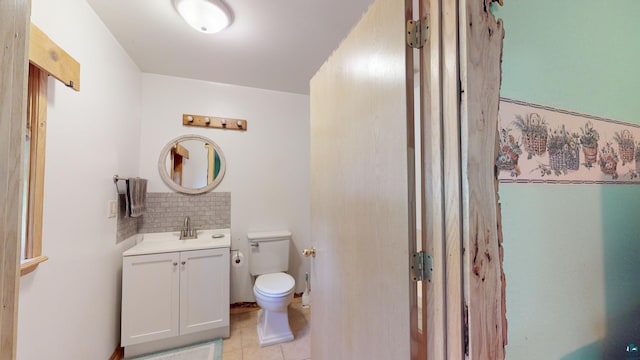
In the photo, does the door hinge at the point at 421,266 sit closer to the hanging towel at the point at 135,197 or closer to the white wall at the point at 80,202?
the white wall at the point at 80,202

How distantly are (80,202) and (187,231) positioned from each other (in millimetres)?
1006

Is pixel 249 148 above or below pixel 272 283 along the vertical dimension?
above

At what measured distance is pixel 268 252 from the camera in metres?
2.49

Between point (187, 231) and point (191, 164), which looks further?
point (191, 164)

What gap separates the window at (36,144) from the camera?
1.07m

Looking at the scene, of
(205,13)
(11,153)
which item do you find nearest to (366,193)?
(11,153)

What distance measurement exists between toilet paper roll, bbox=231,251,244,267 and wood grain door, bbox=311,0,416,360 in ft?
4.24

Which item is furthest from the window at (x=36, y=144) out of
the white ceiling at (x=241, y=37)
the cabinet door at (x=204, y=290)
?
the cabinet door at (x=204, y=290)

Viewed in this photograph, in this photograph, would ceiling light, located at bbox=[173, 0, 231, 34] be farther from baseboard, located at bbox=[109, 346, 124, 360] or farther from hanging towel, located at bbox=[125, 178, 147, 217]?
baseboard, located at bbox=[109, 346, 124, 360]

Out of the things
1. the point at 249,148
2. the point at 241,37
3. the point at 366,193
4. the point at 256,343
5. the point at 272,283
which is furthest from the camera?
the point at 249,148

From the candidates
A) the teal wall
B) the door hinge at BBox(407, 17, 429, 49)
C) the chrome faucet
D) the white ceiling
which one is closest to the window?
the white ceiling

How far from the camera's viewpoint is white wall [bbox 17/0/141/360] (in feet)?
3.82

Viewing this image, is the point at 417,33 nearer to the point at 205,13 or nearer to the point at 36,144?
the point at 205,13

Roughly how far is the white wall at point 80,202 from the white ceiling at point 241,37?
0.57 ft
